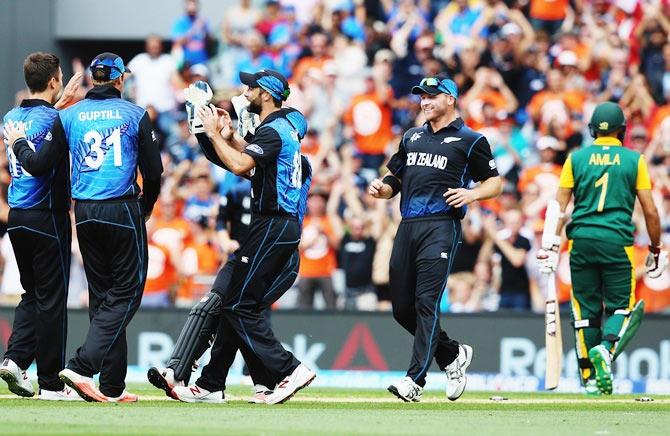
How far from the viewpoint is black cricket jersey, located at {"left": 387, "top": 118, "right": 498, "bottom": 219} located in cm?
1072

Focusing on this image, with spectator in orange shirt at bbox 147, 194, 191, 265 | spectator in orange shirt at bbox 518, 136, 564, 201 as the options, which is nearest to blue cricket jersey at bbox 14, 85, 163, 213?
spectator in orange shirt at bbox 147, 194, 191, 265

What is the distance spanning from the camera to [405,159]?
11016 mm

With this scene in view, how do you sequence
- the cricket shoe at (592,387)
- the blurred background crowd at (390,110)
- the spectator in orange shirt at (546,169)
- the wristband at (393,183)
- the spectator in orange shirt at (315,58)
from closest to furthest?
the wristband at (393,183)
the cricket shoe at (592,387)
the blurred background crowd at (390,110)
the spectator in orange shirt at (546,169)
the spectator in orange shirt at (315,58)

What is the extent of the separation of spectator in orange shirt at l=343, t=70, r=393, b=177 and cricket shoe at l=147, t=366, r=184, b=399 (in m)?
8.56

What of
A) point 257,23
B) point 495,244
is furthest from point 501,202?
point 257,23

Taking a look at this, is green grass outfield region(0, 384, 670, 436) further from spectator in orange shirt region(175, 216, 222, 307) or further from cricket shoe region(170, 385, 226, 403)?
spectator in orange shirt region(175, 216, 222, 307)

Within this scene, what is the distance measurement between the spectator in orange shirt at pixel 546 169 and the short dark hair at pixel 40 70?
8.04 meters

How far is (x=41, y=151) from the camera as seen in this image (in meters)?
10.1

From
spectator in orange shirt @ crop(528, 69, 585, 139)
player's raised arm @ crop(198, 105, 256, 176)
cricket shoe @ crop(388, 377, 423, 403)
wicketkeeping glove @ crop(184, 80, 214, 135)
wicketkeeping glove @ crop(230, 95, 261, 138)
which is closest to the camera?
player's raised arm @ crop(198, 105, 256, 176)

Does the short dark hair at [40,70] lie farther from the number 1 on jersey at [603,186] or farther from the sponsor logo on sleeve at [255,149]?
the number 1 on jersey at [603,186]

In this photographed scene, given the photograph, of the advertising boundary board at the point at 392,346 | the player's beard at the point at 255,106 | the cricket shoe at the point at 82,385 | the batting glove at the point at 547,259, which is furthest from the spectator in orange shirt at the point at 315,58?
the cricket shoe at the point at 82,385

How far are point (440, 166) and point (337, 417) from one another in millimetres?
2374

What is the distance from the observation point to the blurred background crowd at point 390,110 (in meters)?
16.8

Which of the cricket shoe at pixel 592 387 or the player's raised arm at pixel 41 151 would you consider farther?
the cricket shoe at pixel 592 387
